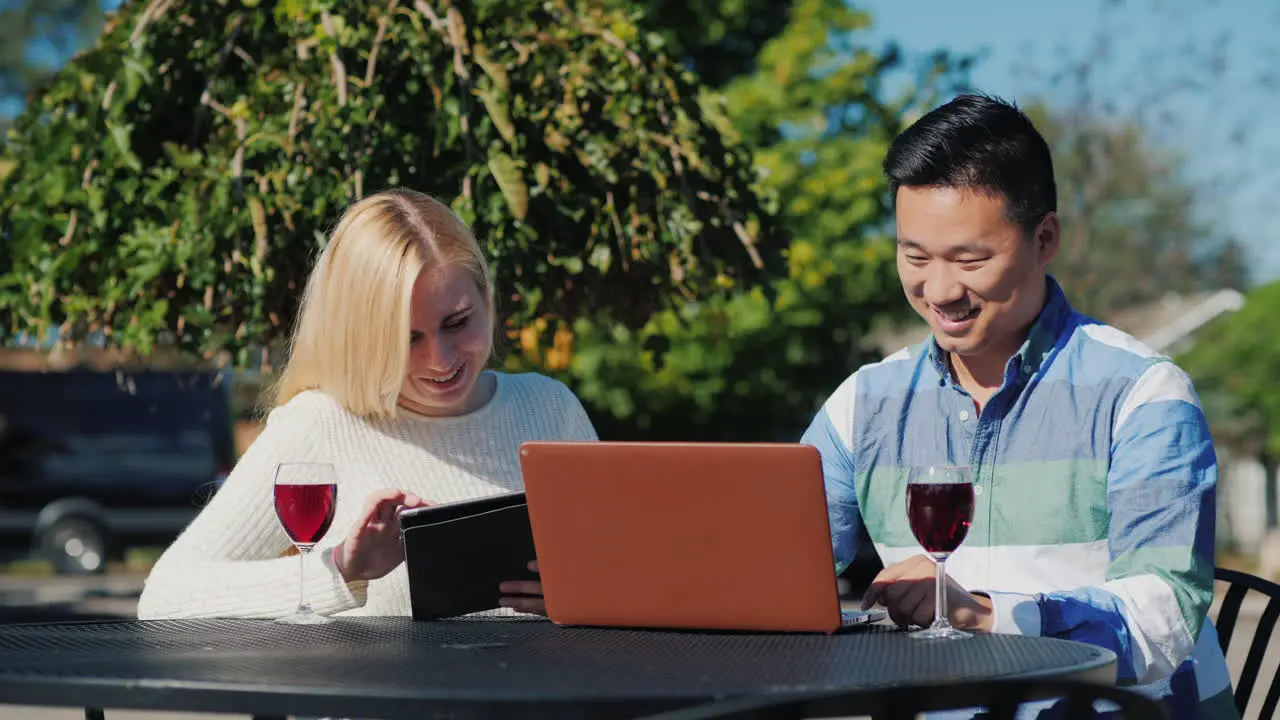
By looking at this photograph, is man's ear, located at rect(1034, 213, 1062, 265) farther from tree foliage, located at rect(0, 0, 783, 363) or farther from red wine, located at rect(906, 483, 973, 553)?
tree foliage, located at rect(0, 0, 783, 363)

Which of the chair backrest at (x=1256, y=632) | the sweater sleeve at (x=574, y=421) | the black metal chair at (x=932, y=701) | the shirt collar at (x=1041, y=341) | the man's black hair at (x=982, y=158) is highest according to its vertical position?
the man's black hair at (x=982, y=158)

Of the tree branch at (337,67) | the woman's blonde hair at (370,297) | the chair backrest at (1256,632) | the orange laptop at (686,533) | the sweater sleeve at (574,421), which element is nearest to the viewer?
the orange laptop at (686,533)

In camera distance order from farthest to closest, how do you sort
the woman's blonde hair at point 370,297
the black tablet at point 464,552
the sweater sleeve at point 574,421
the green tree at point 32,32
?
the green tree at point 32,32 → the sweater sleeve at point 574,421 → the woman's blonde hair at point 370,297 → the black tablet at point 464,552

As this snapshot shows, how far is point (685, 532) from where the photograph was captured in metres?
2.23

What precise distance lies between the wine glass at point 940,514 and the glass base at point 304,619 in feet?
3.09

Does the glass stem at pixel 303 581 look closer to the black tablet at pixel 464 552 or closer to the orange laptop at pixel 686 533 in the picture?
the black tablet at pixel 464 552

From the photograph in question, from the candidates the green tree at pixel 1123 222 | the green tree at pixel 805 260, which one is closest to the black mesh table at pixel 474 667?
the green tree at pixel 805 260

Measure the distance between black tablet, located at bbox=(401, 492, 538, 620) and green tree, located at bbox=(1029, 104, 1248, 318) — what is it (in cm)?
1444

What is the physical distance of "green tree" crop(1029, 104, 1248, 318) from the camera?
20.4m

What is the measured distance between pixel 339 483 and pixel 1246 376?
2569 cm

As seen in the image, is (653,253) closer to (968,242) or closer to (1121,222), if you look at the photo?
(968,242)

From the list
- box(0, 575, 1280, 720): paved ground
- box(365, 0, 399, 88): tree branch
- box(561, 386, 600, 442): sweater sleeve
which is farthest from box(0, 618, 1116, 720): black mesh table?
box(0, 575, 1280, 720): paved ground

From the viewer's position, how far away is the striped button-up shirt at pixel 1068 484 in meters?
2.39

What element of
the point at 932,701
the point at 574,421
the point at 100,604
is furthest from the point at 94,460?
the point at 932,701
